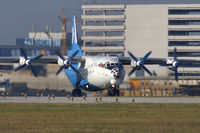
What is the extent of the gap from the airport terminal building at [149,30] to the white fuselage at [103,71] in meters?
84.5

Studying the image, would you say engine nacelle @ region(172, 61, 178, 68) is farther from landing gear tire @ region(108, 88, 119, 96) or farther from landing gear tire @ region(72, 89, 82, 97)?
landing gear tire @ region(72, 89, 82, 97)

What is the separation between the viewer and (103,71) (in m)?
61.3

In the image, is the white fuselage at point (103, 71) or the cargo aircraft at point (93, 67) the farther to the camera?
the cargo aircraft at point (93, 67)

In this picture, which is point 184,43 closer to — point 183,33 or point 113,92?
point 183,33
